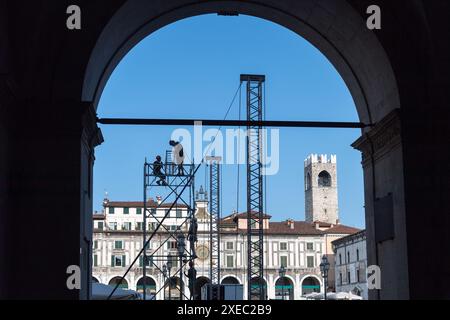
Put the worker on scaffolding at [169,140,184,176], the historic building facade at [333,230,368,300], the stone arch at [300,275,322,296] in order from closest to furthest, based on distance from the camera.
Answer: the worker on scaffolding at [169,140,184,176] → the historic building facade at [333,230,368,300] → the stone arch at [300,275,322,296]

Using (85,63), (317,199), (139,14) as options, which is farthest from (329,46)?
(317,199)

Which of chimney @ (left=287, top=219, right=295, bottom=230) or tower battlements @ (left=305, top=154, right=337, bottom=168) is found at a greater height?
tower battlements @ (left=305, top=154, right=337, bottom=168)

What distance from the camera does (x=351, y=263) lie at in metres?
101

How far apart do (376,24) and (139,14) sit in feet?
14.1

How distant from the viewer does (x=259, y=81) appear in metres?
42.4

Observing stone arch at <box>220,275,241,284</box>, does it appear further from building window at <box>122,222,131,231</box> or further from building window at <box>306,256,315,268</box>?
building window at <box>122,222,131,231</box>

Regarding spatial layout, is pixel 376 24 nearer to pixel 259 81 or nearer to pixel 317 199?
pixel 259 81

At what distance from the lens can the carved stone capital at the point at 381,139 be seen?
43.1 ft

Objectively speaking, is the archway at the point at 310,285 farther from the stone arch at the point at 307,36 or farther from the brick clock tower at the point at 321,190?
the stone arch at the point at 307,36

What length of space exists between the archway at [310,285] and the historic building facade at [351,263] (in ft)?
10.4

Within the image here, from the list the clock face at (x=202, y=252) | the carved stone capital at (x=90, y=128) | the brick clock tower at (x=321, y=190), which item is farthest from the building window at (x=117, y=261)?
the carved stone capital at (x=90, y=128)

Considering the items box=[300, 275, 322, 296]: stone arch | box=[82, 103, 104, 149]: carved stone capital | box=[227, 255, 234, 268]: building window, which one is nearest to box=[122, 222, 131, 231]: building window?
box=[227, 255, 234, 268]: building window

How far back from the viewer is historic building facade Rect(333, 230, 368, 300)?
9419 centimetres

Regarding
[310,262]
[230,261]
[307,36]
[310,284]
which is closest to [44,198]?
[307,36]
